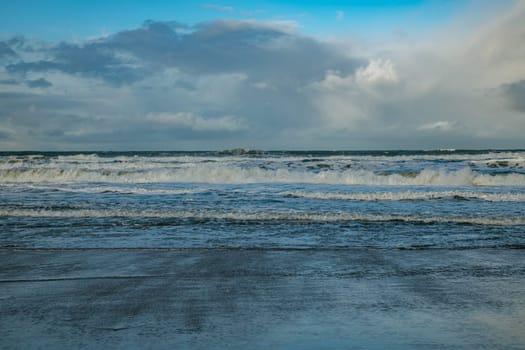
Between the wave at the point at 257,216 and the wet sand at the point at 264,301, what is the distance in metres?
3.83

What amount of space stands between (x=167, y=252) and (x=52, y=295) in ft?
8.48

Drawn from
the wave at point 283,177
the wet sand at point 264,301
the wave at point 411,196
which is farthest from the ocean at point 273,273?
the wave at point 283,177

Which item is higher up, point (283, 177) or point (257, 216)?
point (283, 177)

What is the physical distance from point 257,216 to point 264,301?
23.1 feet

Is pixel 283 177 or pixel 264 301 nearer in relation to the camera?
pixel 264 301

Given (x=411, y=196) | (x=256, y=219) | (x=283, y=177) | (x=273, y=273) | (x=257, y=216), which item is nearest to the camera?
(x=273, y=273)

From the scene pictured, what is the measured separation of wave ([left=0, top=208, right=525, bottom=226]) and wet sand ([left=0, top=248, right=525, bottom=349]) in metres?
3.83

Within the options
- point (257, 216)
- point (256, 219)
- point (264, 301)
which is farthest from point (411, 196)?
point (264, 301)

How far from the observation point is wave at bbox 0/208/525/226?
10523mm

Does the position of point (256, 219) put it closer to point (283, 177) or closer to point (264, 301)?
point (264, 301)

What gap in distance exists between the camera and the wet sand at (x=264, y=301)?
10.9ft

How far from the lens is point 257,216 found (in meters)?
11.3

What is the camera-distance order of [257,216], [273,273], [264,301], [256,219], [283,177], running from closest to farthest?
1. [264,301]
2. [273,273]
3. [256,219]
4. [257,216]
5. [283,177]

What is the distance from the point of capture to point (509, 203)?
1410 centimetres
